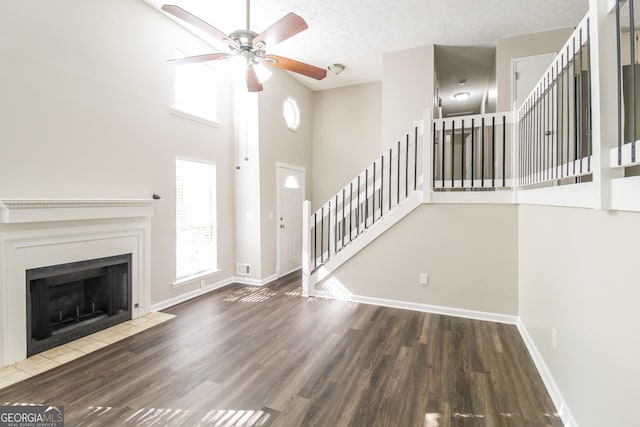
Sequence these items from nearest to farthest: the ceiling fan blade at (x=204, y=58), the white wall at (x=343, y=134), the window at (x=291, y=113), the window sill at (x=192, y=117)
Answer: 1. the ceiling fan blade at (x=204, y=58)
2. the window sill at (x=192, y=117)
3. the window at (x=291, y=113)
4. the white wall at (x=343, y=134)

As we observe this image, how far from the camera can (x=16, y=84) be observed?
2.68 metres

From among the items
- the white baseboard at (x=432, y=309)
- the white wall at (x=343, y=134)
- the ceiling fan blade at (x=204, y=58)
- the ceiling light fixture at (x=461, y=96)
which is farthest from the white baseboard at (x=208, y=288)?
the ceiling light fixture at (x=461, y=96)

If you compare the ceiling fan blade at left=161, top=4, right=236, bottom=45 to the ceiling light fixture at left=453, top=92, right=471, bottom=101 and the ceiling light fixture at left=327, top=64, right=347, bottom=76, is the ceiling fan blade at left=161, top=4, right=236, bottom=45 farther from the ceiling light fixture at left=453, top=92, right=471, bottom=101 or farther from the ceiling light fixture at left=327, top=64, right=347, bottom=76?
the ceiling light fixture at left=453, top=92, right=471, bottom=101

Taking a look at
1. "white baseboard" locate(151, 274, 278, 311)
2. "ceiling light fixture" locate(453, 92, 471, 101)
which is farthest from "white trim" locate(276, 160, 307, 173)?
"ceiling light fixture" locate(453, 92, 471, 101)

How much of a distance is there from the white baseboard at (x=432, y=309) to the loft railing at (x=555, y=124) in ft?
5.29

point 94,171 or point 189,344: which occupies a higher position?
point 94,171

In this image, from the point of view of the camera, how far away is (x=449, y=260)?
12.6ft

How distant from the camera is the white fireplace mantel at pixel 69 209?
8.43 feet

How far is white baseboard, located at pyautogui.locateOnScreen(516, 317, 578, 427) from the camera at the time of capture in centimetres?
197

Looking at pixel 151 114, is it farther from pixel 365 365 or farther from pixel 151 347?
pixel 365 365

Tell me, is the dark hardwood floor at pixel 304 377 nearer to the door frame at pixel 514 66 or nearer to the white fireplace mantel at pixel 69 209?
the white fireplace mantel at pixel 69 209

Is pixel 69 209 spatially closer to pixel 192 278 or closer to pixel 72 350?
pixel 72 350

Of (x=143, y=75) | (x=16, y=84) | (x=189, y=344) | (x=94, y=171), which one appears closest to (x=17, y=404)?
(x=189, y=344)

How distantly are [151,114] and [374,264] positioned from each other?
3.48 metres
